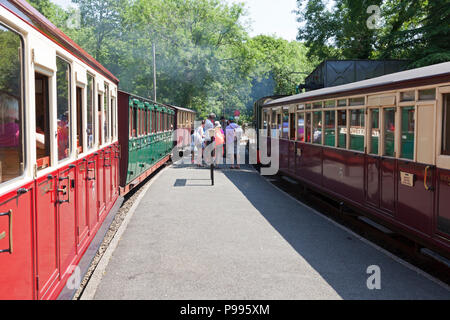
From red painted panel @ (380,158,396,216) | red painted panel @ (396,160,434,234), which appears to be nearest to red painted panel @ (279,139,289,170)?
red painted panel @ (380,158,396,216)

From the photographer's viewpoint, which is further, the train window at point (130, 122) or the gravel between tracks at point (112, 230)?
the train window at point (130, 122)

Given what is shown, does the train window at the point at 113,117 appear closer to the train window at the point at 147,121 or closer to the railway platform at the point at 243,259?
the railway platform at the point at 243,259

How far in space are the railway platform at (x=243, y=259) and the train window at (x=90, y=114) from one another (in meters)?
1.56

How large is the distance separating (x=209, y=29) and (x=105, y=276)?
124ft

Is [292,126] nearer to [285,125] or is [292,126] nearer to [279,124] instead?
[285,125]

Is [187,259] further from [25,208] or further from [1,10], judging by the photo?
[1,10]

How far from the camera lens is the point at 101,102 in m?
7.21

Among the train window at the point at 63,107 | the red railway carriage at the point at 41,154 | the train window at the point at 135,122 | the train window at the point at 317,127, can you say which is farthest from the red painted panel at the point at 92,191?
the train window at the point at 317,127

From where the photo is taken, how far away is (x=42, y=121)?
3.69m

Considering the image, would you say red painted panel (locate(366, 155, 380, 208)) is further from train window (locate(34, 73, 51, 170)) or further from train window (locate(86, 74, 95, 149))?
train window (locate(34, 73, 51, 170))

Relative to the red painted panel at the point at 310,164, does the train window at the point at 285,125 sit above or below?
above

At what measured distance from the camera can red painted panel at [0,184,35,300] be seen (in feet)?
8.61

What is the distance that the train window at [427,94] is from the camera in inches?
221
